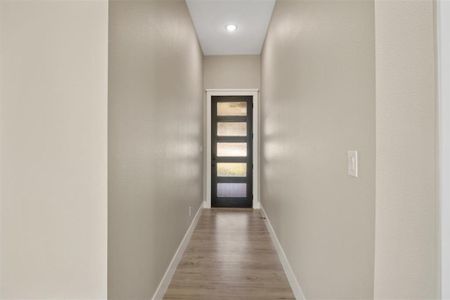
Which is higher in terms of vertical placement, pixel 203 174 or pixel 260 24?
pixel 260 24

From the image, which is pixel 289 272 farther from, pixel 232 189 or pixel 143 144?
pixel 232 189

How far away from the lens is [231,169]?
15.7ft

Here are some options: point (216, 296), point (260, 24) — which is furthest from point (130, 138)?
point (260, 24)

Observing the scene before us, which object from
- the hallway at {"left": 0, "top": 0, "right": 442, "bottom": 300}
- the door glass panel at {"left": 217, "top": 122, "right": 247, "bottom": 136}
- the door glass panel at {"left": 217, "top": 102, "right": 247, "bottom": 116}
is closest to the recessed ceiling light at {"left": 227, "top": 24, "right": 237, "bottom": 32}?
the hallway at {"left": 0, "top": 0, "right": 442, "bottom": 300}

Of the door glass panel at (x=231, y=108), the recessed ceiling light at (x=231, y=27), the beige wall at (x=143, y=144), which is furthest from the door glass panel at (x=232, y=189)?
the recessed ceiling light at (x=231, y=27)

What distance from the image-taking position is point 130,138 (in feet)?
4.53

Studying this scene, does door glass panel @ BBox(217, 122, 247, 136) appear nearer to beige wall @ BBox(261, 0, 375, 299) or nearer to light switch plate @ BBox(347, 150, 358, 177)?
beige wall @ BBox(261, 0, 375, 299)

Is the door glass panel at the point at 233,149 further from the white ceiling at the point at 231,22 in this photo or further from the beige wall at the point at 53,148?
the beige wall at the point at 53,148

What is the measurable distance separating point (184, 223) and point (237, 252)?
691 millimetres

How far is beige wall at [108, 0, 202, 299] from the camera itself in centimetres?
123

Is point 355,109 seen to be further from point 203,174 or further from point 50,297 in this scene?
point 203,174

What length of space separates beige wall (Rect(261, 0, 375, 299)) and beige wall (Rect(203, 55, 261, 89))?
Answer: 7.57 feet

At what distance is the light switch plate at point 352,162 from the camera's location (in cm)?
105

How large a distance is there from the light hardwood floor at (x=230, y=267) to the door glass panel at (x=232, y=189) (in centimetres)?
110
